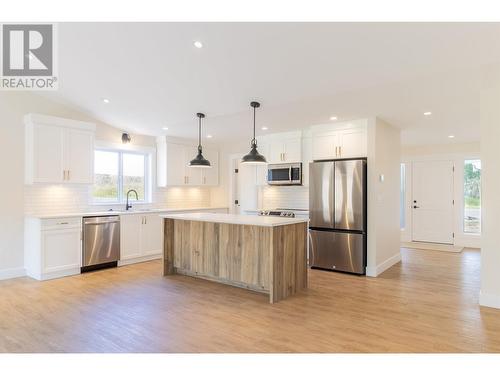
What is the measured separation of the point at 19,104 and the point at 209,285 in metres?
4.00

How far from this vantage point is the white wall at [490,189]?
11.5 feet

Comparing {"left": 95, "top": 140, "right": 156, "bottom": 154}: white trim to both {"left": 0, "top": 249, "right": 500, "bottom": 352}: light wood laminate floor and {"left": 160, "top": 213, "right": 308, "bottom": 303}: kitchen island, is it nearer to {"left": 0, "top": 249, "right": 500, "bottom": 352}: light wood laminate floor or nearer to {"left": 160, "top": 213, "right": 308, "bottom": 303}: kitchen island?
{"left": 160, "top": 213, "right": 308, "bottom": 303}: kitchen island

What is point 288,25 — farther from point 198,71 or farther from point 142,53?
point 142,53

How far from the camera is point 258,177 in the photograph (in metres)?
6.74

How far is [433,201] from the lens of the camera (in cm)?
757

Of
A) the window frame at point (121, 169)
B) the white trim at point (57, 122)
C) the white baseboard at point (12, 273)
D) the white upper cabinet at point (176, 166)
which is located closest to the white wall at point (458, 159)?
the white upper cabinet at point (176, 166)

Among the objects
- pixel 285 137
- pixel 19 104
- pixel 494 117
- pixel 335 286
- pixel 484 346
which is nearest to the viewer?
pixel 484 346

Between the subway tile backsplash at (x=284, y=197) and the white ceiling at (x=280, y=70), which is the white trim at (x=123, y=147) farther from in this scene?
the subway tile backsplash at (x=284, y=197)

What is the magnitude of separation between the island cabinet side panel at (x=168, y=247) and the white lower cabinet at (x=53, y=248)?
4.38 feet

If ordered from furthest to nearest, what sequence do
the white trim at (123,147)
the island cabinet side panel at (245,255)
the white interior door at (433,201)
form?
the white interior door at (433,201)
the white trim at (123,147)
the island cabinet side panel at (245,255)

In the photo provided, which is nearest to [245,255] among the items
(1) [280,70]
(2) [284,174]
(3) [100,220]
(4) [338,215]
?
(4) [338,215]

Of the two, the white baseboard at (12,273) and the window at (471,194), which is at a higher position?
the window at (471,194)

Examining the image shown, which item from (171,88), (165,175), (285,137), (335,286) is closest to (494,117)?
(335,286)

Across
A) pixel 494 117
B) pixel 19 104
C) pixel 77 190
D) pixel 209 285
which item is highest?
pixel 19 104
